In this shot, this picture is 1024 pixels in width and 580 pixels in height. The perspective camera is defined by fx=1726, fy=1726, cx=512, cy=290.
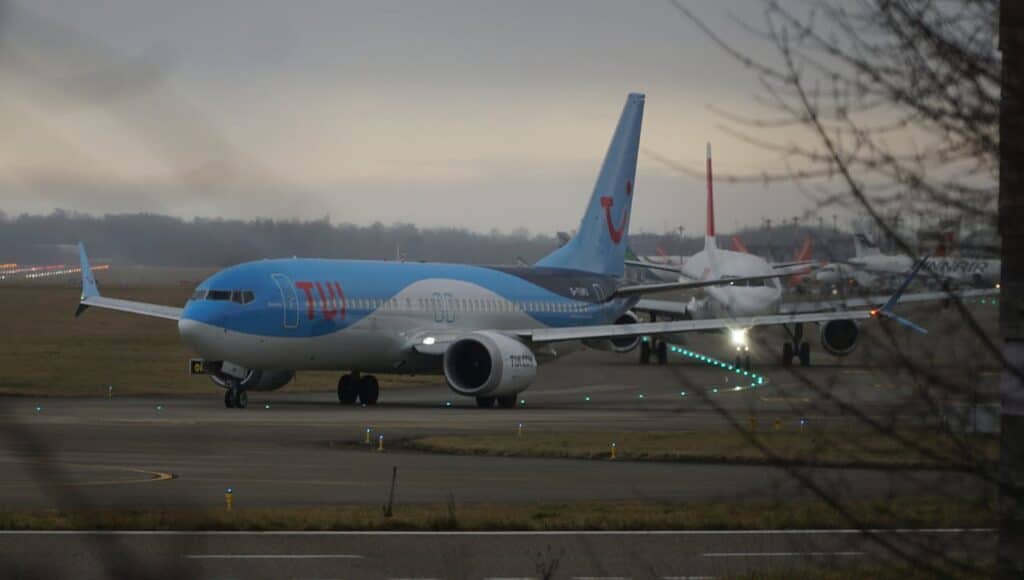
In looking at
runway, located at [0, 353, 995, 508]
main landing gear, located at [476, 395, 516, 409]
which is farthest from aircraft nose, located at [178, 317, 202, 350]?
main landing gear, located at [476, 395, 516, 409]

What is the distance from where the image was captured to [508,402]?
4456 cm

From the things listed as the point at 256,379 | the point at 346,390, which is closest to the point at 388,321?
the point at 346,390

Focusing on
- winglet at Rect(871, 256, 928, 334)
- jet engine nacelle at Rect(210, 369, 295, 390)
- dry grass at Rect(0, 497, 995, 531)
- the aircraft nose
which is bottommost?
jet engine nacelle at Rect(210, 369, 295, 390)

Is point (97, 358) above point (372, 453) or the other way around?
the other way around

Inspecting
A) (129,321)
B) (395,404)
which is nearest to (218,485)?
(395,404)

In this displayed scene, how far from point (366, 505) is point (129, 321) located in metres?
68.9

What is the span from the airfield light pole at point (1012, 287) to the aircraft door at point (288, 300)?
3624cm

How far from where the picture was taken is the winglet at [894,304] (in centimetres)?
526

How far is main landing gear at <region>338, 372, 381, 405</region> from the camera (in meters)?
45.7

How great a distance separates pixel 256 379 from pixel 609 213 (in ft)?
49.7

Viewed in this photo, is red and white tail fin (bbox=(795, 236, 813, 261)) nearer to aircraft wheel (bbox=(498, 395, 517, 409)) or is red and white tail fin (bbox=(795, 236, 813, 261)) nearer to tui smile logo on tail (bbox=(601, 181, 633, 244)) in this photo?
aircraft wheel (bbox=(498, 395, 517, 409))

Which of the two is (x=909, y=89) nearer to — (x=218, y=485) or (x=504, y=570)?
(x=504, y=570)

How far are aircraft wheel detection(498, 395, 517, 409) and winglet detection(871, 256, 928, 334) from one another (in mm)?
38735

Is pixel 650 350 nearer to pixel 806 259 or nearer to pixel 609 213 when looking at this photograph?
pixel 609 213
